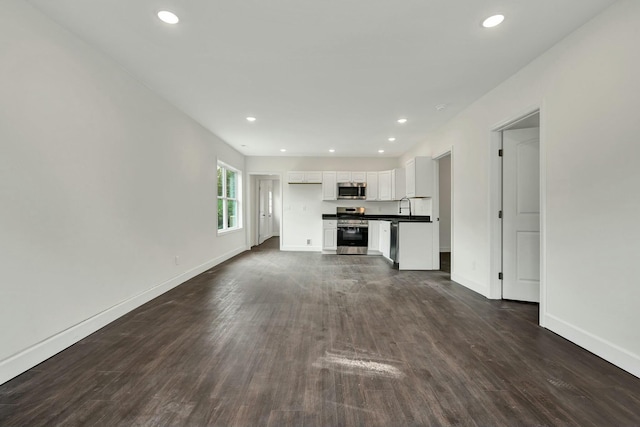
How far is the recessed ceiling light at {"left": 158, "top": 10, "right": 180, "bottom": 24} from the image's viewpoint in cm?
200

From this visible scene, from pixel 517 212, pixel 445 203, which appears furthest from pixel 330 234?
pixel 517 212

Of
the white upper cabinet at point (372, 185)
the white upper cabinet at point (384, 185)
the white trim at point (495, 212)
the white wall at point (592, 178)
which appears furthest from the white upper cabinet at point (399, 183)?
the white wall at point (592, 178)

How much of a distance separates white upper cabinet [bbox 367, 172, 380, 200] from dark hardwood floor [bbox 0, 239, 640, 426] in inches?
165

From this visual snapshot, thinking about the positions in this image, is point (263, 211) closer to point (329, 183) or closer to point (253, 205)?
point (253, 205)

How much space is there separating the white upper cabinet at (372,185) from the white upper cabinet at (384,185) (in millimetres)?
94

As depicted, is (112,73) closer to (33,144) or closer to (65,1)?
(65,1)

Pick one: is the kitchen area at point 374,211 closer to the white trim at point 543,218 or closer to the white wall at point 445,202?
the white wall at point 445,202

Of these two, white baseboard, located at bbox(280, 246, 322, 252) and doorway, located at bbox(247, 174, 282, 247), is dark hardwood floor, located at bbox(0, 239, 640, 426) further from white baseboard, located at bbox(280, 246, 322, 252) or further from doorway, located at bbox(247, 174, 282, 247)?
doorway, located at bbox(247, 174, 282, 247)

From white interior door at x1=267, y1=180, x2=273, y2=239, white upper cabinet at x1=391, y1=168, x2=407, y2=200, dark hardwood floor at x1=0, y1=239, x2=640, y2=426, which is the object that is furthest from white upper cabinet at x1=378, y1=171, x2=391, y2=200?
white interior door at x1=267, y1=180, x2=273, y2=239

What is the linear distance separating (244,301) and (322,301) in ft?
3.01

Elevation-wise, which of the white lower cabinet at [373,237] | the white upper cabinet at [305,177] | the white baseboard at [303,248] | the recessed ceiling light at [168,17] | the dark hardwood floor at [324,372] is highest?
the recessed ceiling light at [168,17]

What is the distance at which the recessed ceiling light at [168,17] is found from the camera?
1999mm

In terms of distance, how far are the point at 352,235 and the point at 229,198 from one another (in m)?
3.05

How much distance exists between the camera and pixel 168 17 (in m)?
2.04
